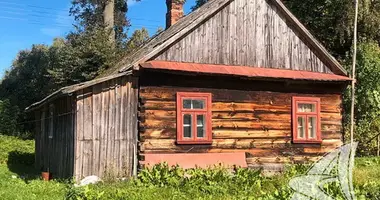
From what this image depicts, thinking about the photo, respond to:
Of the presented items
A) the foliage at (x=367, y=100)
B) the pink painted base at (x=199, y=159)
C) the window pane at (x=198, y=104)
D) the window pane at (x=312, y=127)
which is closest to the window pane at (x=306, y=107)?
the window pane at (x=312, y=127)

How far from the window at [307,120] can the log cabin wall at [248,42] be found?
127 centimetres

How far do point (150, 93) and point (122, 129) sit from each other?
1.35m

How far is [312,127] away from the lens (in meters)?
17.2

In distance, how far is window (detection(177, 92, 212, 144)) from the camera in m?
15.0

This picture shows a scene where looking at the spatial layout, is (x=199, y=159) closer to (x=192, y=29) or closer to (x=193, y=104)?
(x=193, y=104)

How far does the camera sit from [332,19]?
88.9 feet

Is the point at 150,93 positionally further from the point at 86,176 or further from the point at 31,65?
the point at 31,65

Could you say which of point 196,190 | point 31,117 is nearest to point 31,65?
point 31,117

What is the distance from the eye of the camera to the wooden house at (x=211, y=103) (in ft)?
47.0

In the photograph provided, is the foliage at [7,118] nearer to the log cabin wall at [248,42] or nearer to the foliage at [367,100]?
the log cabin wall at [248,42]

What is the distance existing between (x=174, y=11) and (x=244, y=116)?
661cm

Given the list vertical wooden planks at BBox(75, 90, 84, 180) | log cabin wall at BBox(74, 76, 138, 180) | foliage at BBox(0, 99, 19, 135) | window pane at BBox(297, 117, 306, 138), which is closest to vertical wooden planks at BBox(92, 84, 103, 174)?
log cabin wall at BBox(74, 76, 138, 180)

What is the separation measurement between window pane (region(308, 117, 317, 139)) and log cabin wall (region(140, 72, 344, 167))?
0.35 m

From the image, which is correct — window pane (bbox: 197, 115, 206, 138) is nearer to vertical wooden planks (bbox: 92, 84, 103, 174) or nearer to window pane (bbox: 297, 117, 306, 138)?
vertical wooden planks (bbox: 92, 84, 103, 174)
